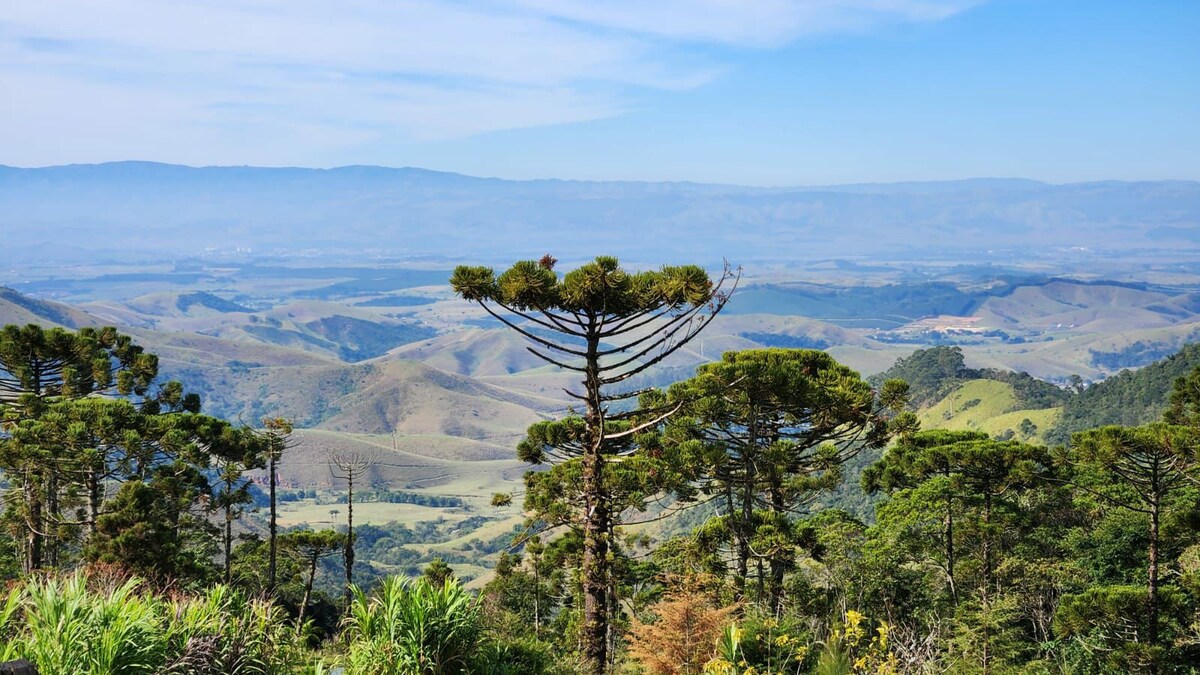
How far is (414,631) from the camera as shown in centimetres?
834

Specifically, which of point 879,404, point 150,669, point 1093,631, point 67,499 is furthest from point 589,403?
point 67,499

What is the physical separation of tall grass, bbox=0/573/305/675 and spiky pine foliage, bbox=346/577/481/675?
80 centimetres

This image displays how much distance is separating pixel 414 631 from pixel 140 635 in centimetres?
231

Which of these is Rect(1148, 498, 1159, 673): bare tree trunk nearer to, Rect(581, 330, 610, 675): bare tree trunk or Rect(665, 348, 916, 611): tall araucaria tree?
Rect(665, 348, 916, 611): tall araucaria tree

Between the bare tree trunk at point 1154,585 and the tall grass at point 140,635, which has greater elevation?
the tall grass at point 140,635

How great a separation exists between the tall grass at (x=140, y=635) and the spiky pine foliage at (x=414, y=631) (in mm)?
796

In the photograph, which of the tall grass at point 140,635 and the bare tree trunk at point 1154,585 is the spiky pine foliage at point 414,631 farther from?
the bare tree trunk at point 1154,585

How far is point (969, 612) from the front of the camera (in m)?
19.4

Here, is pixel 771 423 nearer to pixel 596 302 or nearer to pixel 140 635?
pixel 596 302

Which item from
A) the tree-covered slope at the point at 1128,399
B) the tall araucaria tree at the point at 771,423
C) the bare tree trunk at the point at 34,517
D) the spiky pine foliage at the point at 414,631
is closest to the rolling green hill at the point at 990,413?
the tree-covered slope at the point at 1128,399

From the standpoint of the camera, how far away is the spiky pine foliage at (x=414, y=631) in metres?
8.23

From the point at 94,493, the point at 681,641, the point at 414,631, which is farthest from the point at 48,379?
the point at 681,641

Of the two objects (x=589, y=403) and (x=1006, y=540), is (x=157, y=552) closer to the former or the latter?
(x=589, y=403)

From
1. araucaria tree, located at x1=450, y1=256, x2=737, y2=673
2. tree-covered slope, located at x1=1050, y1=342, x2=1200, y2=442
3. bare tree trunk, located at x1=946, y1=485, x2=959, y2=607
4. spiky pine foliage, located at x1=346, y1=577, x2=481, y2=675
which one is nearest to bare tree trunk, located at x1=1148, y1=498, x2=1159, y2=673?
bare tree trunk, located at x1=946, y1=485, x2=959, y2=607
